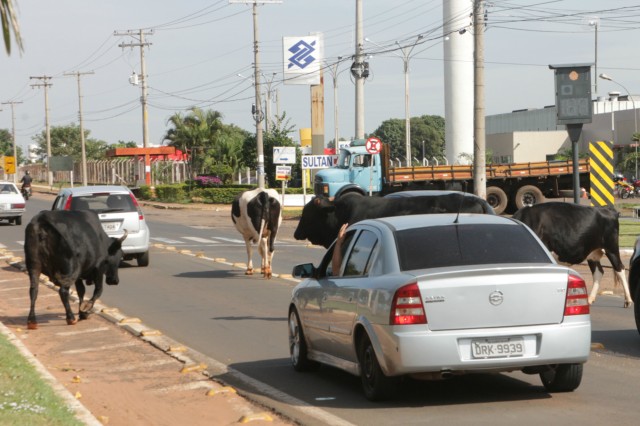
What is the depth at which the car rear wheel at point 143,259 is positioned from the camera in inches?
1005

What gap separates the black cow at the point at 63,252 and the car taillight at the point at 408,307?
7.94m

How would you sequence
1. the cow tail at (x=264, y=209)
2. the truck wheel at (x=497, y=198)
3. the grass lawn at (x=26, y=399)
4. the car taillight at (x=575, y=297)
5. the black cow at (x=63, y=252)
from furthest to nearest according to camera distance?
the truck wheel at (x=497, y=198) → the cow tail at (x=264, y=209) → the black cow at (x=63, y=252) → the car taillight at (x=575, y=297) → the grass lawn at (x=26, y=399)

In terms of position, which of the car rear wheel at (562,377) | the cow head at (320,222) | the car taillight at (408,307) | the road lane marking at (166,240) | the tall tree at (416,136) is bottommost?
the road lane marking at (166,240)

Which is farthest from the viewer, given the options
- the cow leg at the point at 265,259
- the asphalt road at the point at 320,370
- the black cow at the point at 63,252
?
the cow leg at the point at 265,259

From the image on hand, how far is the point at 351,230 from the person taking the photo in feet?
36.5

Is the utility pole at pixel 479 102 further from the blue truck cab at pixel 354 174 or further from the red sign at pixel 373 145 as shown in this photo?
the blue truck cab at pixel 354 174

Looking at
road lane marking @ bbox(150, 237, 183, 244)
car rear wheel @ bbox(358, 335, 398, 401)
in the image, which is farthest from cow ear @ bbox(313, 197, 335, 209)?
road lane marking @ bbox(150, 237, 183, 244)

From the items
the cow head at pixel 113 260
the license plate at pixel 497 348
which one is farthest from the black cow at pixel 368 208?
the license plate at pixel 497 348

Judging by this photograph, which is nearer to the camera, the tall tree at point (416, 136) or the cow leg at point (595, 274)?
the cow leg at point (595, 274)

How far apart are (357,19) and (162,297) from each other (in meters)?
32.2

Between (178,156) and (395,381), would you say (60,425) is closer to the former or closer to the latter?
(395,381)

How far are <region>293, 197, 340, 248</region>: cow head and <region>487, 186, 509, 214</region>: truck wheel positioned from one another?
31.6m

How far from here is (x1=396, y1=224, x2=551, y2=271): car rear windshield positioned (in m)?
9.56

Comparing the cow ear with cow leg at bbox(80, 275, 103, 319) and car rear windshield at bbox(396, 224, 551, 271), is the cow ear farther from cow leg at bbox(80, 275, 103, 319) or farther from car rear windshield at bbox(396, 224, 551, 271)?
car rear windshield at bbox(396, 224, 551, 271)
